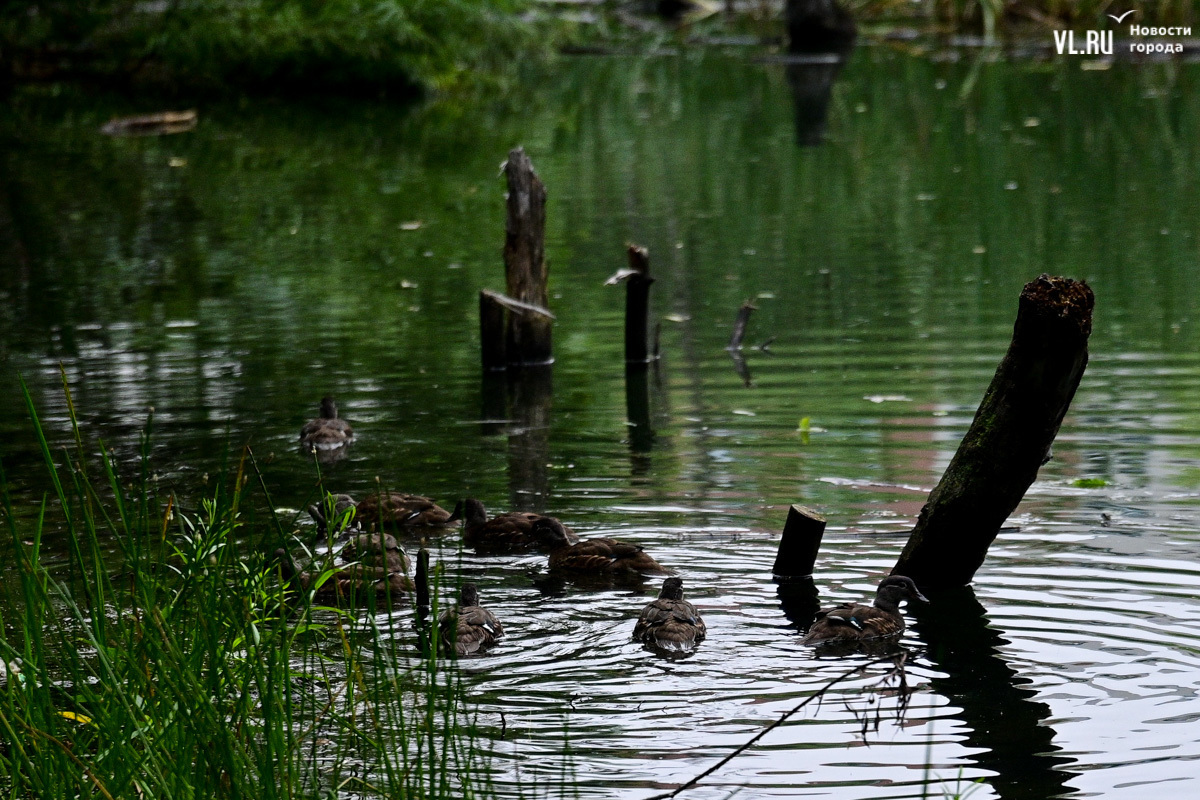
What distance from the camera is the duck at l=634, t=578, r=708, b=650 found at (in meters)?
6.89

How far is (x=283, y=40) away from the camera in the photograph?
1426 inches

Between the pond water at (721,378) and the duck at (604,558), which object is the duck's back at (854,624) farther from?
the duck at (604,558)

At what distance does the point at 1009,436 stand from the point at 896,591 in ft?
2.66

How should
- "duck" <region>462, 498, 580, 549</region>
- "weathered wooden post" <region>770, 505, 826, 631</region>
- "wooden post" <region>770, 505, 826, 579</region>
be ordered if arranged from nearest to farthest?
"weathered wooden post" <region>770, 505, 826, 631</region> < "wooden post" <region>770, 505, 826, 579</region> < "duck" <region>462, 498, 580, 549</region>

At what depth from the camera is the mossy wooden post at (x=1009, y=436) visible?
22.9 feet

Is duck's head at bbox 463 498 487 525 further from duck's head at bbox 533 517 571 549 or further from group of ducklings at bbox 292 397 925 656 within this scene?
duck's head at bbox 533 517 571 549

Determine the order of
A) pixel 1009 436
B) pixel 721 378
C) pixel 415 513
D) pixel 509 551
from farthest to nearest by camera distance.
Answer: pixel 721 378, pixel 415 513, pixel 509 551, pixel 1009 436

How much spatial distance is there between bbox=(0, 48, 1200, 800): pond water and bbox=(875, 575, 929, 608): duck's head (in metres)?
0.14

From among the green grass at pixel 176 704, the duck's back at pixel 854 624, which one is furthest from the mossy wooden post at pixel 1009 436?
the green grass at pixel 176 704

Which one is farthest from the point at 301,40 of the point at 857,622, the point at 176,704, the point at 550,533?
the point at 176,704

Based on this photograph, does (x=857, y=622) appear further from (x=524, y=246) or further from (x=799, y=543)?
(x=524, y=246)

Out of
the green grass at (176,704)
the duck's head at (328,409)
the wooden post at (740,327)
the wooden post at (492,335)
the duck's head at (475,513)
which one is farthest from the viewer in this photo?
the wooden post at (740,327)

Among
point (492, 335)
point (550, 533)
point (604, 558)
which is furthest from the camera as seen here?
point (492, 335)

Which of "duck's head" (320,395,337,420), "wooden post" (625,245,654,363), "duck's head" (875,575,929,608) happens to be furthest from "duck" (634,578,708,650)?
"wooden post" (625,245,654,363)
